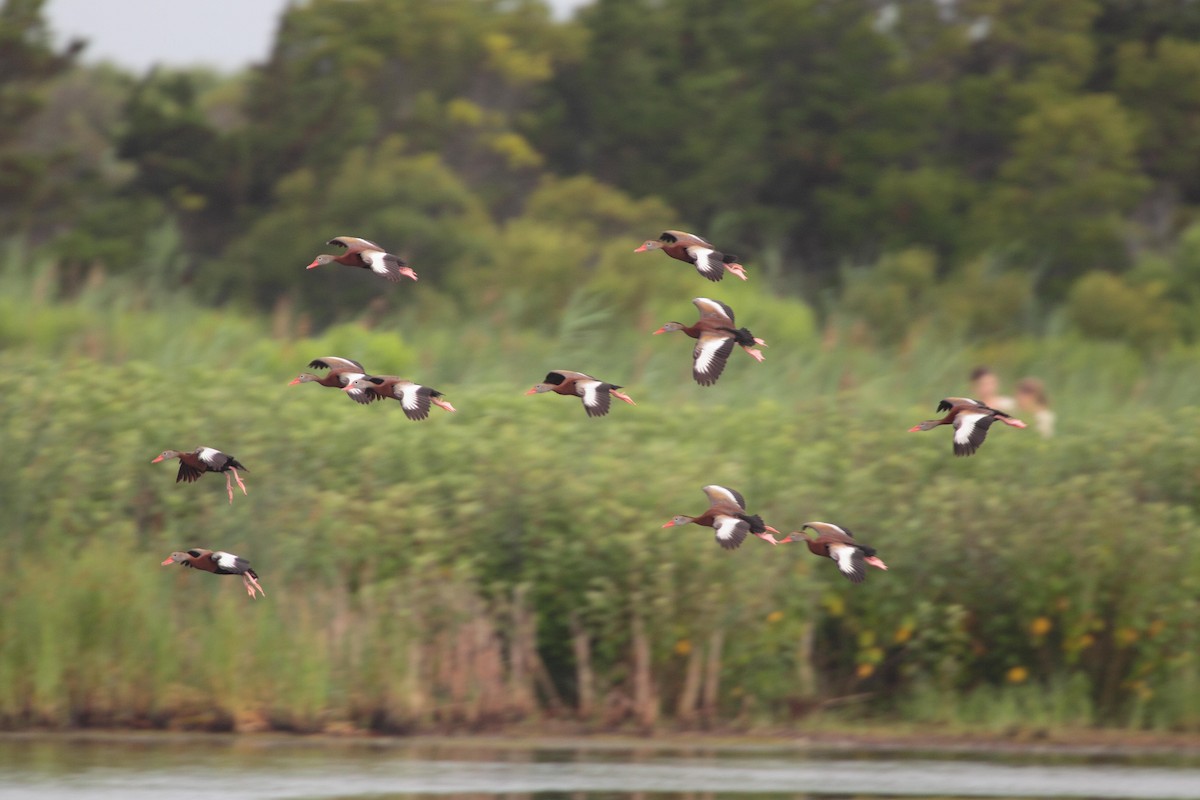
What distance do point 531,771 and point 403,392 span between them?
7369mm

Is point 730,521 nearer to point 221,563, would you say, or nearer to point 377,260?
point 377,260

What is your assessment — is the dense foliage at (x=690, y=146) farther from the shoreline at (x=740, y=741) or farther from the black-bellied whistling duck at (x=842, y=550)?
the black-bellied whistling duck at (x=842, y=550)

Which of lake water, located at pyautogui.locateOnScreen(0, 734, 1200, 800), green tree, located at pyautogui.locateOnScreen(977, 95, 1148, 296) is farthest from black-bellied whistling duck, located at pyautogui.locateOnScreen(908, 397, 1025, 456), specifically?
green tree, located at pyautogui.locateOnScreen(977, 95, 1148, 296)

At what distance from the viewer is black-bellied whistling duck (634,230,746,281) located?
20.1 feet

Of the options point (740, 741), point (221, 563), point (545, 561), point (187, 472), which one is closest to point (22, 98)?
point (545, 561)

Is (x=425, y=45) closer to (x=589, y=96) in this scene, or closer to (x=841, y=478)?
(x=589, y=96)

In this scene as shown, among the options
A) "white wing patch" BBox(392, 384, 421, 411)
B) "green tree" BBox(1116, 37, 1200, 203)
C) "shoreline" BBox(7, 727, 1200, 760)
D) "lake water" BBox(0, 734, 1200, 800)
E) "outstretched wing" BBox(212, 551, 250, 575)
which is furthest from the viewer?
"green tree" BBox(1116, 37, 1200, 203)

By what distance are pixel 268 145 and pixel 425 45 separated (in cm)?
567

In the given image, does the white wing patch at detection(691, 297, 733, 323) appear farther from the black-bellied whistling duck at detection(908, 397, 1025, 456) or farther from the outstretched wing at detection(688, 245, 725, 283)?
the black-bellied whistling duck at detection(908, 397, 1025, 456)

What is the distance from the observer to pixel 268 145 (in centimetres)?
3550

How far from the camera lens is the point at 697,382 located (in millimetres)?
6441

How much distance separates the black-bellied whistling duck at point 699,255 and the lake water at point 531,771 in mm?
6399

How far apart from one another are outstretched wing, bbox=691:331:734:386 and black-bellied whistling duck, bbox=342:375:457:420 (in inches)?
32.5

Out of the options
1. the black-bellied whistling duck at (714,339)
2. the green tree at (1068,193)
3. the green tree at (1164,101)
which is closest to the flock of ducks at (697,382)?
the black-bellied whistling duck at (714,339)
